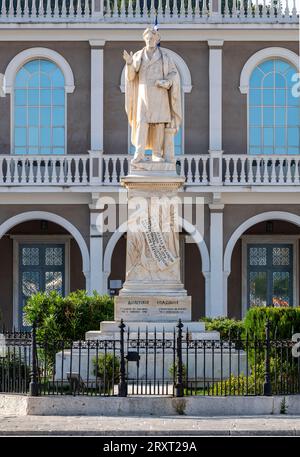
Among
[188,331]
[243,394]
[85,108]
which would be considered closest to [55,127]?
[85,108]

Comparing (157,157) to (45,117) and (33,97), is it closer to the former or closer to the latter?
(45,117)

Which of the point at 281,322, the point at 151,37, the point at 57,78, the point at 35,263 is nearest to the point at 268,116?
the point at 57,78

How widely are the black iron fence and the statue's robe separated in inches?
135

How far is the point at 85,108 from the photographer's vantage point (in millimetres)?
31641

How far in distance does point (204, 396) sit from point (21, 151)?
15.8 metres

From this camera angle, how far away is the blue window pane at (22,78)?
31781mm

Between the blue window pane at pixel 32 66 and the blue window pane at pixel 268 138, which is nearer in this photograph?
the blue window pane at pixel 268 138

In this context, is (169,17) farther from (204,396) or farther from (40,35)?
(204,396)

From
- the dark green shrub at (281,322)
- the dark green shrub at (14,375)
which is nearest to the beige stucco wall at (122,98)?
the dark green shrub at (281,322)

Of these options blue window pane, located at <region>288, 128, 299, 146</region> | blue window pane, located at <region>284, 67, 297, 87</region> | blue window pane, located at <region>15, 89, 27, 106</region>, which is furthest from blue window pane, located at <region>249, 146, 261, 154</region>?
blue window pane, located at <region>15, 89, 27, 106</region>

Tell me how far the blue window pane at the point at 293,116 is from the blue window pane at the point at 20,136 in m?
6.27

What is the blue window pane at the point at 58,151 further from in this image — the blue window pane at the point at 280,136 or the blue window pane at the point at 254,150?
the blue window pane at the point at 280,136

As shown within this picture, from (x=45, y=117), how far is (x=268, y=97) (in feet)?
17.5

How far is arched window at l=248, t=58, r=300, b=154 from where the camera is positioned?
104 ft
